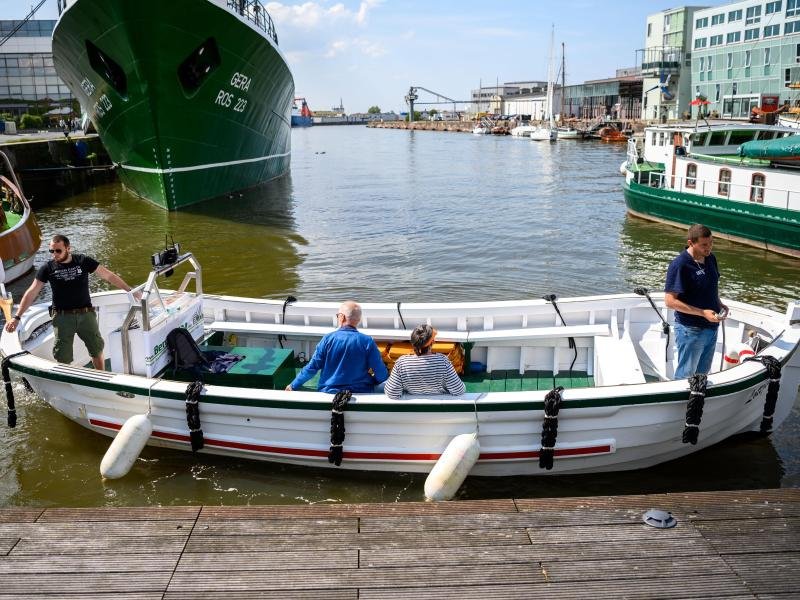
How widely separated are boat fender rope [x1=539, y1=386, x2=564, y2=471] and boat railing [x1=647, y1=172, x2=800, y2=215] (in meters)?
14.4

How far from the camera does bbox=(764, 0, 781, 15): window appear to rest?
2200 inches

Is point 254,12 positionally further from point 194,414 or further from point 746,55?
point 746,55

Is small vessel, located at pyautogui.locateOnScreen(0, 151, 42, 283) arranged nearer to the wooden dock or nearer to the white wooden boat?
the white wooden boat

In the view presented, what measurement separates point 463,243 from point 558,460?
15077 mm

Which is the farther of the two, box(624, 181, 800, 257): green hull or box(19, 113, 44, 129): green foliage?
box(19, 113, 44, 129): green foliage

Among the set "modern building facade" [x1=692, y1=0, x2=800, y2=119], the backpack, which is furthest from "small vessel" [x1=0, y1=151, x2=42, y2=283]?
"modern building facade" [x1=692, y1=0, x2=800, y2=119]

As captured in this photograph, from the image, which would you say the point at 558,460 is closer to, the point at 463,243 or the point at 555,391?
the point at 555,391

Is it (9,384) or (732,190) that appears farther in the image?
(732,190)

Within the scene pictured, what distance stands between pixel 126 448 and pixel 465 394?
10.6 feet

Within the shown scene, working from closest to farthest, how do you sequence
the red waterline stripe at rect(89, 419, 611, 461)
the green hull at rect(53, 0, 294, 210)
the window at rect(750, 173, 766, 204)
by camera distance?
the red waterline stripe at rect(89, 419, 611, 461) → the window at rect(750, 173, 766, 204) → the green hull at rect(53, 0, 294, 210)

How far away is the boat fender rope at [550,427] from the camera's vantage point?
6.28 meters

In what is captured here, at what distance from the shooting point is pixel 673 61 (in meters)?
74.4

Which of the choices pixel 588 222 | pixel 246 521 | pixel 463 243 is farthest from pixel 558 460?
pixel 588 222

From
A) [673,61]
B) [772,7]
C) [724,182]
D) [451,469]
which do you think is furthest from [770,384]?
[673,61]
